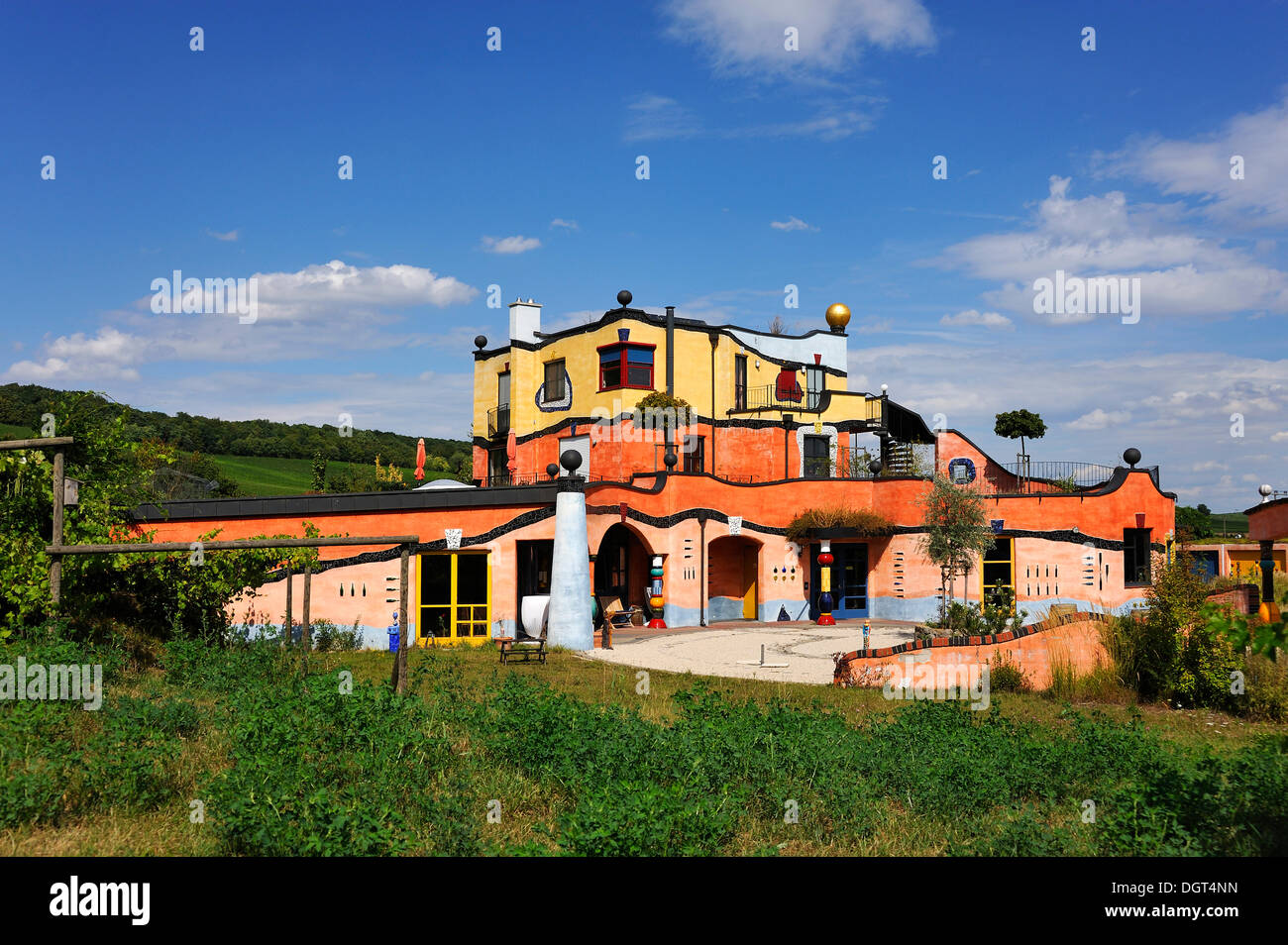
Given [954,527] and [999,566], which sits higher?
[954,527]

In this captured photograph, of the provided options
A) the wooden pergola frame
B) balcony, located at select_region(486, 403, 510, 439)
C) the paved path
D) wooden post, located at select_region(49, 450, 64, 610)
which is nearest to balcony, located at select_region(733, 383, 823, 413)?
balcony, located at select_region(486, 403, 510, 439)

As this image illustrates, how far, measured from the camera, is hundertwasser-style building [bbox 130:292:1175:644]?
75.7 ft

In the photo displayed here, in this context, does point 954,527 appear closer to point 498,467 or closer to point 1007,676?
point 1007,676

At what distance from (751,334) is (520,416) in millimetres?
10167

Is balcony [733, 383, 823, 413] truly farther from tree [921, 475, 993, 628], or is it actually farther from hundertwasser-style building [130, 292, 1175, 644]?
tree [921, 475, 993, 628]

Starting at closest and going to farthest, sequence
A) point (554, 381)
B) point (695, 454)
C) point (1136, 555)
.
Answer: point (1136, 555), point (695, 454), point (554, 381)

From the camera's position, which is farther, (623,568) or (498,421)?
(498,421)

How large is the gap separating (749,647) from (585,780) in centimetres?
1493

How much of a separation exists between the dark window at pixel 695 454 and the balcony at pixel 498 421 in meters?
7.78

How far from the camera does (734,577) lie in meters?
30.2

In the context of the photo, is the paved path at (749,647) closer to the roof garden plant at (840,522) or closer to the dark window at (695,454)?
the roof garden plant at (840,522)

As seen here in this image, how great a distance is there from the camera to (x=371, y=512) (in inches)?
908

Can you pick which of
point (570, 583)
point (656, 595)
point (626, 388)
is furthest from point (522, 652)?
point (626, 388)

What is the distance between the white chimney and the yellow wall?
726mm
